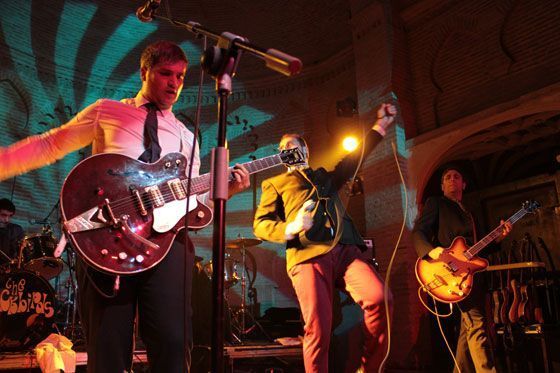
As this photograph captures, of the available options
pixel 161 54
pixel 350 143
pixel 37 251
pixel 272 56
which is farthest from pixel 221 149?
pixel 350 143

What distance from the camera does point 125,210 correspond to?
6.84ft

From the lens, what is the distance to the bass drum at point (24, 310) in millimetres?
4789

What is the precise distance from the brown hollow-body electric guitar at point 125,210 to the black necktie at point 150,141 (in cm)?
6

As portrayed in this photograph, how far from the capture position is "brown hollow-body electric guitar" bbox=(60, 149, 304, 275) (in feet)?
6.48

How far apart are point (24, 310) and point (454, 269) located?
450cm

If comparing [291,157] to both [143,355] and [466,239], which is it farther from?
[143,355]

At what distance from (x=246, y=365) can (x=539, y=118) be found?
6.06 meters

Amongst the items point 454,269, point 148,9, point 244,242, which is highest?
point 148,9

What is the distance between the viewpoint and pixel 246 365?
713 centimetres

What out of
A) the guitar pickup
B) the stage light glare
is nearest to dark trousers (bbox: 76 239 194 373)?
the guitar pickup

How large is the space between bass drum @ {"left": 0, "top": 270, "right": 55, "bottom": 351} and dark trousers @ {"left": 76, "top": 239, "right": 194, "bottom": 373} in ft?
11.2

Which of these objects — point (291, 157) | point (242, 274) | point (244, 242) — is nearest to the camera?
point (291, 157)

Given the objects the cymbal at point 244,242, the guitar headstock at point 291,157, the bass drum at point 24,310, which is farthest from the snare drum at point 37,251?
the guitar headstock at point 291,157

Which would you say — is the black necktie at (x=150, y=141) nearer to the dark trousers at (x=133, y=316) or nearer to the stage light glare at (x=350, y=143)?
the dark trousers at (x=133, y=316)
